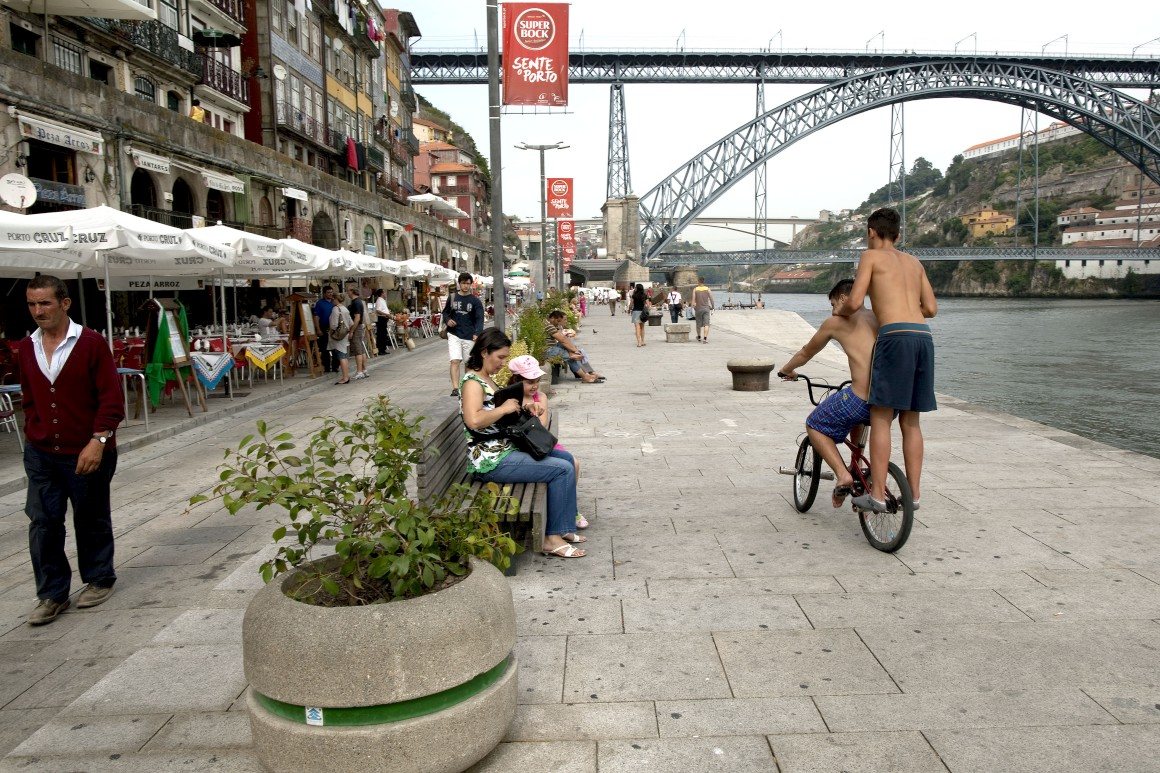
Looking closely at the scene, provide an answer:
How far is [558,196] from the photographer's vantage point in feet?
105

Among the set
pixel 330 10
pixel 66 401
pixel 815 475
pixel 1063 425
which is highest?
pixel 330 10

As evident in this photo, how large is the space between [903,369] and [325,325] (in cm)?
1240

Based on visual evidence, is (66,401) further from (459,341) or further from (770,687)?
(459,341)

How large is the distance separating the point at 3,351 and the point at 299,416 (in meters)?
3.45

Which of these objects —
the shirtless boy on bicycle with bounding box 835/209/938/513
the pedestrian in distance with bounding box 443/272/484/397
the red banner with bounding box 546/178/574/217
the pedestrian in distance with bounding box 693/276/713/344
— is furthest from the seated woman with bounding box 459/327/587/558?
the red banner with bounding box 546/178/574/217

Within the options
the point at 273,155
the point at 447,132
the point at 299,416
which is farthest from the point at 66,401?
the point at 447,132

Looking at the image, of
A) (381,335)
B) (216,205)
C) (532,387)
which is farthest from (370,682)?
(216,205)

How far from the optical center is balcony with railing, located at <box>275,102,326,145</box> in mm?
33119

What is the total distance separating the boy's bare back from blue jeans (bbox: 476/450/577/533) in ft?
Answer: 6.00

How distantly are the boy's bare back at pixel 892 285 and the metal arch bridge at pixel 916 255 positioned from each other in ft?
227

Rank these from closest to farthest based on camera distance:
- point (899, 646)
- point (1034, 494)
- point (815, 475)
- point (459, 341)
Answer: point (899, 646) → point (815, 475) → point (1034, 494) → point (459, 341)

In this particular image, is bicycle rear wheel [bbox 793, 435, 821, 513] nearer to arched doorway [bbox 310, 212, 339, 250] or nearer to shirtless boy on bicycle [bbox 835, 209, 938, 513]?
shirtless boy on bicycle [bbox 835, 209, 938, 513]

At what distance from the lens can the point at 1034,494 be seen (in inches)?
236

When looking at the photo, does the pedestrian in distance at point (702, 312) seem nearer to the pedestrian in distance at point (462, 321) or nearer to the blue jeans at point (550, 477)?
the pedestrian in distance at point (462, 321)
